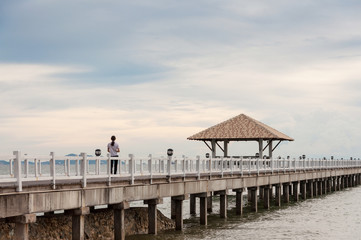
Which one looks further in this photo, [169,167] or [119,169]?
[169,167]

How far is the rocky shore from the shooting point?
22641 millimetres

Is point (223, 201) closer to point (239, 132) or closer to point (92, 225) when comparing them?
point (92, 225)

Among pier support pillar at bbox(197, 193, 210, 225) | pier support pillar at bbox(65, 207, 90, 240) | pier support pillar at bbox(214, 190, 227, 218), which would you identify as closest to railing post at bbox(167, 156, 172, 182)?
pier support pillar at bbox(197, 193, 210, 225)

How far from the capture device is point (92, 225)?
25.5 m

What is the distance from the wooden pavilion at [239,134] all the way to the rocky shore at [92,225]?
20.6 metres

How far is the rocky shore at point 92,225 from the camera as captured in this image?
74.3 ft

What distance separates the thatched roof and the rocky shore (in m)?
20.5

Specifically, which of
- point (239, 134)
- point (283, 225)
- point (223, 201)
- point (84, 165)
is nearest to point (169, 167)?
point (84, 165)

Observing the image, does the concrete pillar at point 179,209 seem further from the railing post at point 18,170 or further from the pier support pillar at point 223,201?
the railing post at point 18,170

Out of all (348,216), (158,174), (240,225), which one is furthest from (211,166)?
(348,216)

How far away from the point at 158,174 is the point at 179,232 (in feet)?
12.1

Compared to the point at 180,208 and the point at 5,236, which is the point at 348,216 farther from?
the point at 5,236

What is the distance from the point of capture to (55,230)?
23672mm

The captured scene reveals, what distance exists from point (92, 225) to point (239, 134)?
26.5m
